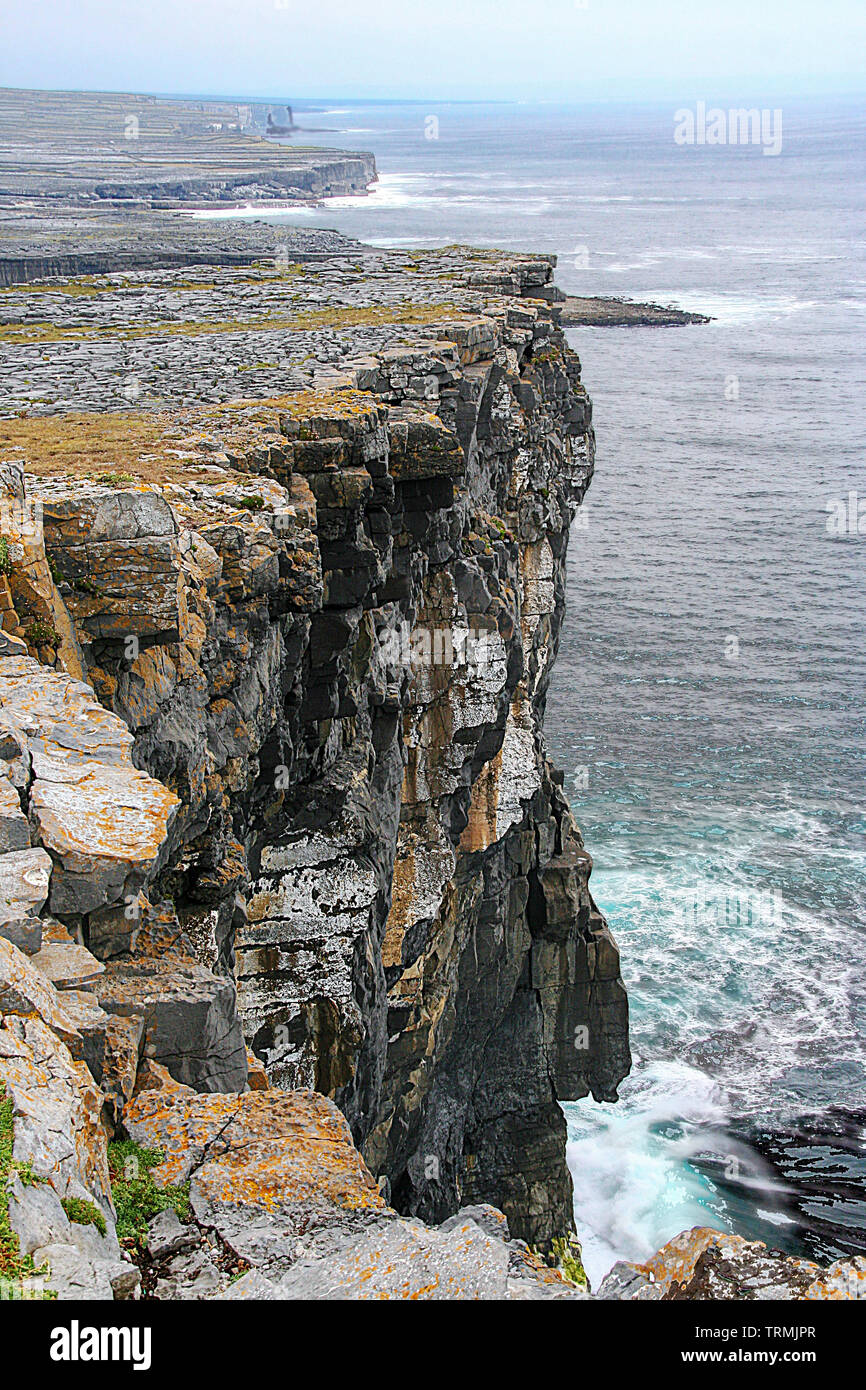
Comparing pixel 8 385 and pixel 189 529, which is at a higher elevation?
pixel 8 385

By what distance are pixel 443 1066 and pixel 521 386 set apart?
2105 centimetres

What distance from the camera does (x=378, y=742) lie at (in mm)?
27078

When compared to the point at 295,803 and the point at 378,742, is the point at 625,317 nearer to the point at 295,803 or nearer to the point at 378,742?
the point at 378,742

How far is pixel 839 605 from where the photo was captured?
7150 centimetres

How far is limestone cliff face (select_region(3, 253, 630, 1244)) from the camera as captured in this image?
15641 mm

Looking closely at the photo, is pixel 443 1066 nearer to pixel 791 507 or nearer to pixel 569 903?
pixel 569 903

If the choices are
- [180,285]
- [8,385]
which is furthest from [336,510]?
[180,285]

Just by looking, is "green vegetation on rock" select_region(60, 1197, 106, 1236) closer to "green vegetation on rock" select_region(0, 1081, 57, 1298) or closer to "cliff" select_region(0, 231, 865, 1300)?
"cliff" select_region(0, 231, 865, 1300)

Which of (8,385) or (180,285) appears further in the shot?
(180,285)

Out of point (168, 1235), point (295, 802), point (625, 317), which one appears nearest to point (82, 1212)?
point (168, 1235)

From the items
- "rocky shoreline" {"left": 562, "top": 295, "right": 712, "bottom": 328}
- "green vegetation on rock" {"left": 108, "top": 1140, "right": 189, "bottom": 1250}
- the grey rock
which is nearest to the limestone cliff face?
"green vegetation on rock" {"left": 108, "top": 1140, "right": 189, "bottom": 1250}

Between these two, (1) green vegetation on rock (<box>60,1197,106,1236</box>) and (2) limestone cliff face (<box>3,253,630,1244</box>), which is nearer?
(1) green vegetation on rock (<box>60,1197,106,1236</box>)

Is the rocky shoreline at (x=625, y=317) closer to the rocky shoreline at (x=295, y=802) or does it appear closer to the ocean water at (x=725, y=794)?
the ocean water at (x=725, y=794)
